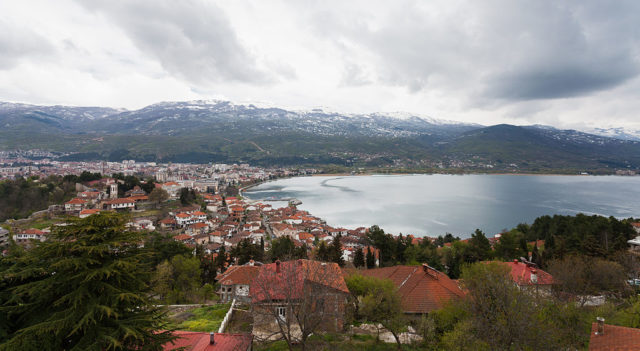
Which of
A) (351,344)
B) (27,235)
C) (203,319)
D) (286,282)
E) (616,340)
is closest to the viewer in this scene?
(616,340)

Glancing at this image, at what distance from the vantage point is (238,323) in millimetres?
10227

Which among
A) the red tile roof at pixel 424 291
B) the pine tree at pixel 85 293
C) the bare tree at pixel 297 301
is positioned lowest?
the red tile roof at pixel 424 291

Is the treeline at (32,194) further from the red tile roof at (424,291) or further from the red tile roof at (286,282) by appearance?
the red tile roof at (424,291)

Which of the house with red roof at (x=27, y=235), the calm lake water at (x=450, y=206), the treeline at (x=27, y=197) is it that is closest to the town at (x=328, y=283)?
the house with red roof at (x=27, y=235)

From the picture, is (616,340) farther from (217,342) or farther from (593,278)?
(217,342)

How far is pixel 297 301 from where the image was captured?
7320 millimetres

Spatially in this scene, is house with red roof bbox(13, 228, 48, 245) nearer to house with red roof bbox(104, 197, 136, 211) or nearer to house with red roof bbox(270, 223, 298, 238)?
house with red roof bbox(104, 197, 136, 211)

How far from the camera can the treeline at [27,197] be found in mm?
32656

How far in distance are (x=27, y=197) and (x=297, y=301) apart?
4337cm

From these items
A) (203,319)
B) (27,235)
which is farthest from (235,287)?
(27,235)

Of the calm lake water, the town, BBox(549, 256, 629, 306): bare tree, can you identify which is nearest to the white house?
the town

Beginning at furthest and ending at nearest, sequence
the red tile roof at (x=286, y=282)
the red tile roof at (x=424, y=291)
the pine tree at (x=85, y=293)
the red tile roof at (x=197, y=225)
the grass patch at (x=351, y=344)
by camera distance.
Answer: the red tile roof at (x=197, y=225) < the red tile roof at (x=424, y=291) < the grass patch at (x=351, y=344) < the red tile roof at (x=286, y=282) < the pine tree at (x=85, y=293)

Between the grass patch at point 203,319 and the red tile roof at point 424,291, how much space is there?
6.66 meters

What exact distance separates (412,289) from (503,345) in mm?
5808
